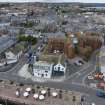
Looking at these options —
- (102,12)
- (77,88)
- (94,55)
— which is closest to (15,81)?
(77,88)

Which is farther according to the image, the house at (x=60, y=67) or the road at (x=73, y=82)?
the house at (x=60, y=67)

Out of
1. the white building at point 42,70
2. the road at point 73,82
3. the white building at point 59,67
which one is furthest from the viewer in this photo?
the white building at point 59,67

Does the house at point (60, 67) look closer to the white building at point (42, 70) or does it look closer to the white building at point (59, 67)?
the white building at point (59, 67)

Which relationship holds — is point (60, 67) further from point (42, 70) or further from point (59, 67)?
point (42, 70)

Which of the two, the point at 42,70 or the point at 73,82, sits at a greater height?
the point at 42,70

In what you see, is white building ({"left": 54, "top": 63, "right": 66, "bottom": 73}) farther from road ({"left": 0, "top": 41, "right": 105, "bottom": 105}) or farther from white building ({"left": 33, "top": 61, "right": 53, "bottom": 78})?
road ({"left": 0, "top": 41, "right": 105, "bottom": 105})

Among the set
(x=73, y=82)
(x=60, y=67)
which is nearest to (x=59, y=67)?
(x=60, y=67)

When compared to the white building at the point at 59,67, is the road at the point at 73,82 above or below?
below

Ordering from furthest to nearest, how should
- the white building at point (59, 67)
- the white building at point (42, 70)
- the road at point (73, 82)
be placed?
1. the white building at point (59, 67)
2. the white building at point (42, 70)
3. the road at point (73, 82)

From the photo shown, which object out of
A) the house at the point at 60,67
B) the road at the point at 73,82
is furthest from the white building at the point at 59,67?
the road at the point at 73,82

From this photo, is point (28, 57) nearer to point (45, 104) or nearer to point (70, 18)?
point (45, 104)
